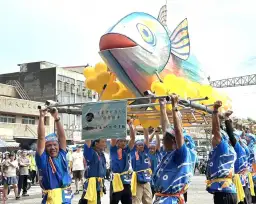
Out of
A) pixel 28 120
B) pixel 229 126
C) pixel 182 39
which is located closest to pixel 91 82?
pixel 182 39

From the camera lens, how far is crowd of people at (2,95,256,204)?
5018 millimetres

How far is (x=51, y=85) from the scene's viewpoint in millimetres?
42312

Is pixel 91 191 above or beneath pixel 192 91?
beneath

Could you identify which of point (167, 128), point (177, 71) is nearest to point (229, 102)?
point (177, 71)

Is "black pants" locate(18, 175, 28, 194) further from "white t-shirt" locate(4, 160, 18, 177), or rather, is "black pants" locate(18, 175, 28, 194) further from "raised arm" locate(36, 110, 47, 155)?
"raised arm" locate(36, 110, 47, 155)

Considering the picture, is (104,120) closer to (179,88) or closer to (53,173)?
(53,173)

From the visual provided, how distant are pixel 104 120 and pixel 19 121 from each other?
3244 cm

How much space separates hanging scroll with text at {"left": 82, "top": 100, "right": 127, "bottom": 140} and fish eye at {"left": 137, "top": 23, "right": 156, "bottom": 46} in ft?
6.28

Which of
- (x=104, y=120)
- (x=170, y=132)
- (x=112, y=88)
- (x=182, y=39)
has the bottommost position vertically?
(x=170, y=132)

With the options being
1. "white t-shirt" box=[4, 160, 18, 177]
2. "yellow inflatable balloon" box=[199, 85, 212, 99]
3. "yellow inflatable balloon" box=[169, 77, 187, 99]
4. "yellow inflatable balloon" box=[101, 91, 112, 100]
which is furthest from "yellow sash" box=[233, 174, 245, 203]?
"white t-shirt" box=[4, 160, 18, 177]

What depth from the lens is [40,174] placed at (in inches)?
219

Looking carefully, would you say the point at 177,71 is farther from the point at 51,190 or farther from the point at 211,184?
the point at 51,190

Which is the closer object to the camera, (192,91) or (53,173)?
(53,173)

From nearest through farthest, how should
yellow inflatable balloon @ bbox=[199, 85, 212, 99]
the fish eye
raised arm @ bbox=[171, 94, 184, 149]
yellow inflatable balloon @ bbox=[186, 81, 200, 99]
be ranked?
raised arm @ bbox=[171, 94, 184, 149] < the fish eye < yellow inflatable balloon @ bbox=[186, 81, 200, 99] < yellow inflatable balloon @ bbox=[199, 85, 212, 99]
